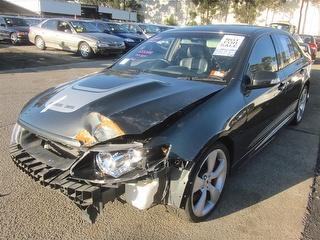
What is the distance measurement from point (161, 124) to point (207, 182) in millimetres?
829

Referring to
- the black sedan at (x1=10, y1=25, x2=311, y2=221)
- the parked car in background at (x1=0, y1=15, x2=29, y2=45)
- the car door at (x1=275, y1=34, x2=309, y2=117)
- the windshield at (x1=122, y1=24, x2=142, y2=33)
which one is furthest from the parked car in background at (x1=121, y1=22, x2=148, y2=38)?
the black sedan at (x1=10, y1=25, x2=311, y2=221)

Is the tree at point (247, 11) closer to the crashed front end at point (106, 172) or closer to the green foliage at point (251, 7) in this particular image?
the green foliage at point (251, 7)

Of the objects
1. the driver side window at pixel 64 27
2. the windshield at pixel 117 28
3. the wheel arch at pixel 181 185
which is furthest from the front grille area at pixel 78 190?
the windshield at pixel 117 28

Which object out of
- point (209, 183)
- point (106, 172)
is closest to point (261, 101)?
point (209, 183)

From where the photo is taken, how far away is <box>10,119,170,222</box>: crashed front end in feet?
8.64

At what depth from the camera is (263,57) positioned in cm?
436

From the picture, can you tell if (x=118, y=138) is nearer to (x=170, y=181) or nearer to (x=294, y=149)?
(x=170, y=181)

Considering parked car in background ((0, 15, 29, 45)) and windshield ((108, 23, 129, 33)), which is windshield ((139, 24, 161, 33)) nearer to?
windshield ((108, 23, 129, 33))

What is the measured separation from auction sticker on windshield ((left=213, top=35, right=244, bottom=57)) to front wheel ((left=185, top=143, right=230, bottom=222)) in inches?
45.5

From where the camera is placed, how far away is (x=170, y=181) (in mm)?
2814

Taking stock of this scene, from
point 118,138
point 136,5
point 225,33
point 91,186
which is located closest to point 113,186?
point 91,186

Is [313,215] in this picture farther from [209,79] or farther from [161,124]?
[161,124]

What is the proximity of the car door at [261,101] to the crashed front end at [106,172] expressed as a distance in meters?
1.41

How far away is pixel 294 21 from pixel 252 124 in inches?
2362
